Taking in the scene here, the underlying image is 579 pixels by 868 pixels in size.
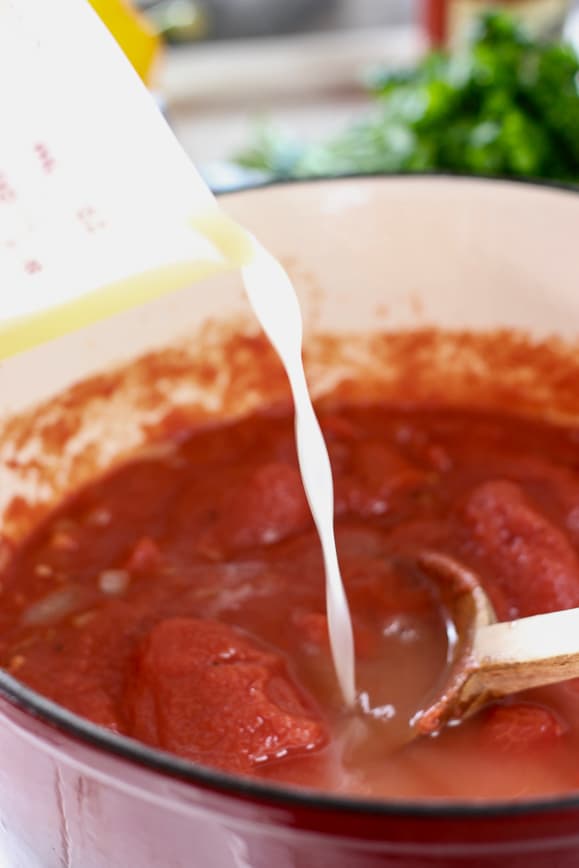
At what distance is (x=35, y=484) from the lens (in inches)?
56.9

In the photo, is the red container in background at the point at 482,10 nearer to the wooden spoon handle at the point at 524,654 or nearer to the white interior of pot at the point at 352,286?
the white interior of pot at the point at 352,286

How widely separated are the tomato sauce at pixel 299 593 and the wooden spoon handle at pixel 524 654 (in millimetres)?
42

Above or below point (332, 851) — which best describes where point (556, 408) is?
below

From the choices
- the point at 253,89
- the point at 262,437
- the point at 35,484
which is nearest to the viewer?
the point at 35,484

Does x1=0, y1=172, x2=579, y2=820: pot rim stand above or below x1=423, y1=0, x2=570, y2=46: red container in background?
above

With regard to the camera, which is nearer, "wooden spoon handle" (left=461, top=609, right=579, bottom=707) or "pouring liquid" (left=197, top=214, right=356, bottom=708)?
"wooden spoon handle" (left=461, top=609, right=579, bottom=707)

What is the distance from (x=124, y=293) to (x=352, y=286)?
0.68 m

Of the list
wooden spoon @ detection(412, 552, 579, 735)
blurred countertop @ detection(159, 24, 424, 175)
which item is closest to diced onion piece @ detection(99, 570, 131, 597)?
wooden spoon @ detection(412, 552, 579, 735)

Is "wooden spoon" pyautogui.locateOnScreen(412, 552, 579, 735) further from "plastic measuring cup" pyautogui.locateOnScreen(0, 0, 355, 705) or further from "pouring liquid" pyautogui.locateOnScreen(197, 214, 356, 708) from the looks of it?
"plastic measuring cup" pyautogui.locateOnScreen(0, 0, 355, 705)

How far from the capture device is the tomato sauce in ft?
3.35

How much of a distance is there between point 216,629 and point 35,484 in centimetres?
42

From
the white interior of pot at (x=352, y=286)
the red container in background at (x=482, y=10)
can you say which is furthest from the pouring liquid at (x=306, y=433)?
the red container in background at (x=482, y=10)

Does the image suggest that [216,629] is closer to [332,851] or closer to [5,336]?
[5,336]

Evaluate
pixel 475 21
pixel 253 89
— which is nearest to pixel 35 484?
pixel 475 21
